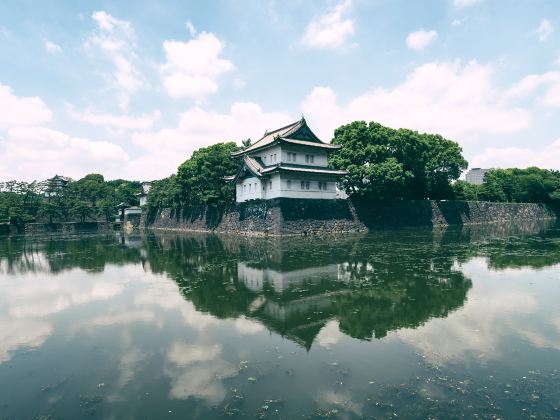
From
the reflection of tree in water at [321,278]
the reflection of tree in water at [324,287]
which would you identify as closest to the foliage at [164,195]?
the reflection of tree in water at [321,278]

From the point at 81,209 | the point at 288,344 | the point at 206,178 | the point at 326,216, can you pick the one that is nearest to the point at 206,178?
the point at 206,178

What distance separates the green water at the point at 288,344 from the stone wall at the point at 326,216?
19012 mm

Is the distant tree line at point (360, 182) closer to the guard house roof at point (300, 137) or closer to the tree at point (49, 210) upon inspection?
the tree at point (49, 210)

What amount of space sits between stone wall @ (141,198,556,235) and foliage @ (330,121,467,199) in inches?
96.7

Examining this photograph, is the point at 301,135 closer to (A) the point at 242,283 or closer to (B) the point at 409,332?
(A) the point at 242,283

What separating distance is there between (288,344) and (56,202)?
63.4 m

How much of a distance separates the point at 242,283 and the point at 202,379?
760 centimetres

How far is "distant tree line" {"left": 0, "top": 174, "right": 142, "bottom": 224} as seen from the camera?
52.9 m

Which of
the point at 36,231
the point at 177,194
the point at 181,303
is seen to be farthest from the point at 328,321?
the point at 36,231

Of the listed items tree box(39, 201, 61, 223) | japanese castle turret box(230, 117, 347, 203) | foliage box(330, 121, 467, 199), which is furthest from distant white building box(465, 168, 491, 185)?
tree box(39, 201, 61, 223)

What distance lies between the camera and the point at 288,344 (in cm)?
781

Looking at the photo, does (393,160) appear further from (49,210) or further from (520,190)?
(49,210)

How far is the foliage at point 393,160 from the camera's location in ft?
127

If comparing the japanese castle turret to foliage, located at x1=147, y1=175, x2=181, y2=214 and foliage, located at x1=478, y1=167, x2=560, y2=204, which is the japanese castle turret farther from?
foliage, located at x1=478, y1=167, x2=560, y2=204
